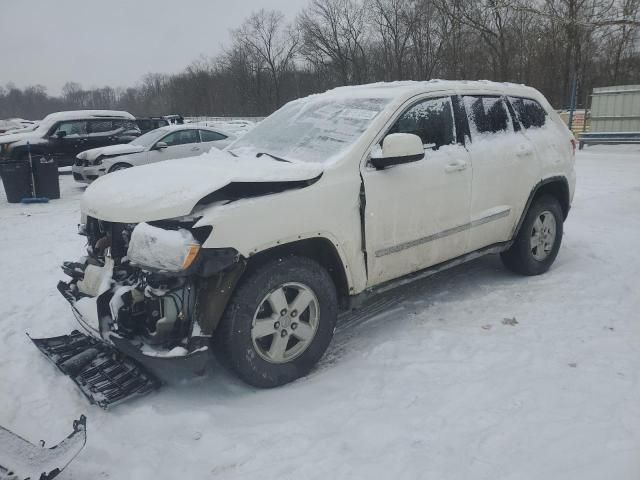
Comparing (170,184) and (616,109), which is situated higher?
(616,109)

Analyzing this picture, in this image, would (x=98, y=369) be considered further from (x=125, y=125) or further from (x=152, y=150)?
(x=125, y=125)

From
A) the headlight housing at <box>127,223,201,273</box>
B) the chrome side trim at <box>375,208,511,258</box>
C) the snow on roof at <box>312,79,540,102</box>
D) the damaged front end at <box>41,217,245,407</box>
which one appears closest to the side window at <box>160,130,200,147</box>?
the snow on roof at <box>312,79,540,102</box>

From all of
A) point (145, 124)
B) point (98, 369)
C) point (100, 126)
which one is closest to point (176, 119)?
point (145, 124)

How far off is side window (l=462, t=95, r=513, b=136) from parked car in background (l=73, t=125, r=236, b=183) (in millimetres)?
8031

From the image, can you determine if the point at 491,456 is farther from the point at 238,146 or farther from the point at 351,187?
the point at 238,146

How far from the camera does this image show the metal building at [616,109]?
593 inches

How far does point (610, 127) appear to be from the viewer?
15.7 m

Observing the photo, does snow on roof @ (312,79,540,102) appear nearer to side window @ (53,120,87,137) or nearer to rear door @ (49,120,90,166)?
rear door @ (49,120,90,166)

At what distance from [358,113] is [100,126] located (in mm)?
12829

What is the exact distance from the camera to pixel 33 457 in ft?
7.64

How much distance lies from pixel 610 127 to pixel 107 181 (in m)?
16.4

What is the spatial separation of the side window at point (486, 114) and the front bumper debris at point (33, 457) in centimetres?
360

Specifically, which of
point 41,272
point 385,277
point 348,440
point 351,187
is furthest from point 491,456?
point 41,272

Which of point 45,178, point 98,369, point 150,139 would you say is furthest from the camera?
point 150,139
